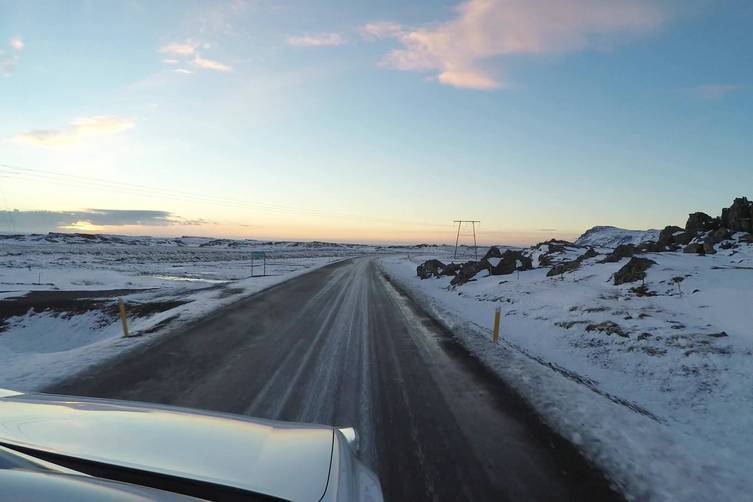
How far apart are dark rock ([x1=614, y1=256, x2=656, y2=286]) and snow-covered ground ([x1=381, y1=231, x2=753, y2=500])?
307 mm

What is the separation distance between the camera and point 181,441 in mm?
2252

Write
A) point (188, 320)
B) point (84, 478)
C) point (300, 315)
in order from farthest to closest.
A: point (300, 315) → point (188, 320) → point (84, 478)

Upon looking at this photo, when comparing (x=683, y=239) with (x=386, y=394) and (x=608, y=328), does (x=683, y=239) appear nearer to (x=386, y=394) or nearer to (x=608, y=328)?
(x=608, y=328)

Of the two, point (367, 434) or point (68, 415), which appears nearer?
point (68, 415)

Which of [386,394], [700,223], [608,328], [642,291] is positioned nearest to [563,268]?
→ [642,291]

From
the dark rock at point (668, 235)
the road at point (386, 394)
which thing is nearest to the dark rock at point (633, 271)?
the road at point (386, 394)

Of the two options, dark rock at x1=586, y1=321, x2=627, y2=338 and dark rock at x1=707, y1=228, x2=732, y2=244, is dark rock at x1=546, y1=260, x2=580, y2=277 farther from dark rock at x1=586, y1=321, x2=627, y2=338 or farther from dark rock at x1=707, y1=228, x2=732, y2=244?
dark rock at x1=586, y1=321, x2=627, y2=338

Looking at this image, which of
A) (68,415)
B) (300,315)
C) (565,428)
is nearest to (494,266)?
(300,315)

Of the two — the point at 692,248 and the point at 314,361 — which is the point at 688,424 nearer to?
the point at 314,361

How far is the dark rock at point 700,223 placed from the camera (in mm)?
23420

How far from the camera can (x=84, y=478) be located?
5.47ft

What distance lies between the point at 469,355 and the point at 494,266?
632 inches

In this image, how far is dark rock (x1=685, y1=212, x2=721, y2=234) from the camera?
2342 cm

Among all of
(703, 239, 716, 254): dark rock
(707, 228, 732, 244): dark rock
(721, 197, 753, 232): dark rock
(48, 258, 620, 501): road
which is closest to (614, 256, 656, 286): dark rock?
(703, 239, 716, 254): dark rock
